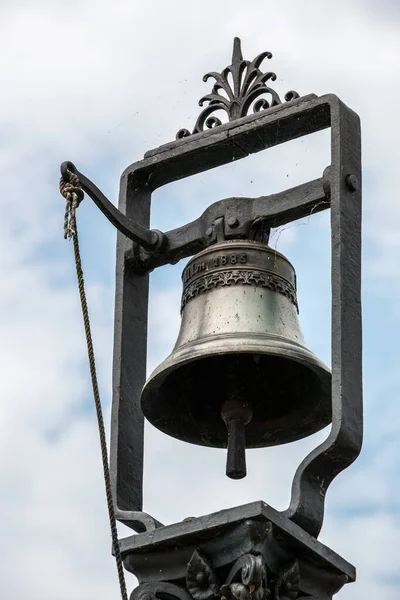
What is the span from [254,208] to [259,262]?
0.28 metres

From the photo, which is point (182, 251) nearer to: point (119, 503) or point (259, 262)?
point (259, 262)

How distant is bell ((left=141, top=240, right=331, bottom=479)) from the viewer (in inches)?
400

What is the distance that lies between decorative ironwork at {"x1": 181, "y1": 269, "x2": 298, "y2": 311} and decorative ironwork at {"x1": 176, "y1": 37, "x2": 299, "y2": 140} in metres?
0.87

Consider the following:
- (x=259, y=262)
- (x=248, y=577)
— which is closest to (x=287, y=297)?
(x=259, y=262)

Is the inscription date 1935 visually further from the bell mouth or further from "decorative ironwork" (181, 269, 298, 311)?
the bell mouth

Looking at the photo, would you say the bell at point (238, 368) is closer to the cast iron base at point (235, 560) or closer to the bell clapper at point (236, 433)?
the bell clapper at point (236, 433)

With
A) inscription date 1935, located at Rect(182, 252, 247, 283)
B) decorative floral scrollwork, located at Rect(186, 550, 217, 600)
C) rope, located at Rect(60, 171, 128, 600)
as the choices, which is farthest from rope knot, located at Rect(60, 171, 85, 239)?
decorative floral scrollwork, located at Rect(186, 550, 217, 600)

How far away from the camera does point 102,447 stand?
30.1ft

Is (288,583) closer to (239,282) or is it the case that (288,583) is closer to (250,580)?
(250,580)

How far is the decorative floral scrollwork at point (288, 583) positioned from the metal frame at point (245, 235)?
0.20 meters

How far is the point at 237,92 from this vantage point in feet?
35.6

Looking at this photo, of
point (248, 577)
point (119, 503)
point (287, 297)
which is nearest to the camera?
point (248, 577)

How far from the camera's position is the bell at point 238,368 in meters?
10.2

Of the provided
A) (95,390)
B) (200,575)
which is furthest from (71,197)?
(200,575)
